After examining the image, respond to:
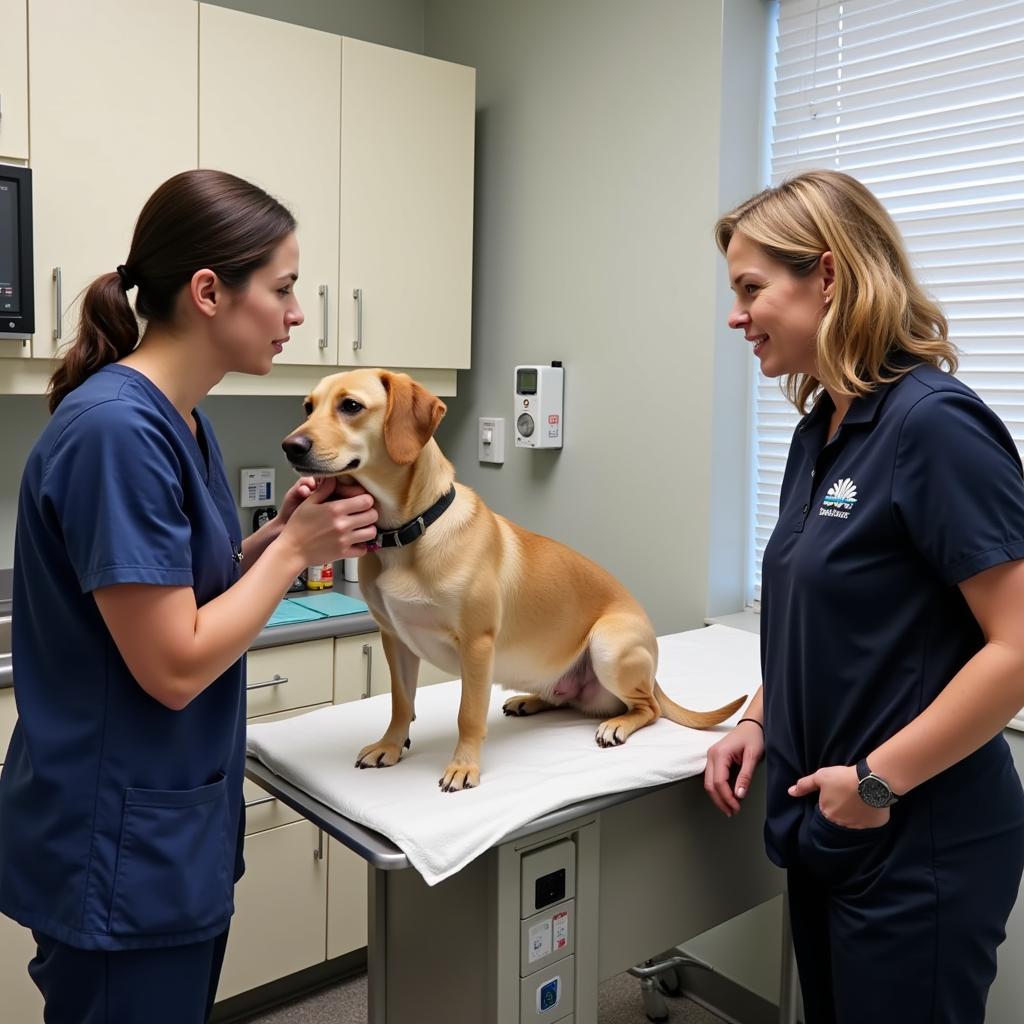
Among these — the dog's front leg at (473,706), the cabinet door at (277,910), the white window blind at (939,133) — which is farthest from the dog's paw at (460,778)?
the white window blind at (939,133)

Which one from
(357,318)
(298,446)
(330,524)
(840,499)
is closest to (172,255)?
(298,446)

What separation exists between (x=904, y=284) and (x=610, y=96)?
1661 mm

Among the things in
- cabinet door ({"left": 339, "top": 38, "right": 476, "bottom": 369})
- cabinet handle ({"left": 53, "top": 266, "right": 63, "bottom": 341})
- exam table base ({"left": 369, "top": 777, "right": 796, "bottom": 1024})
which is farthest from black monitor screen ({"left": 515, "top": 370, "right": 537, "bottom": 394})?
exam table base ({"left": 369, "top": 777, "right": 796, "bottom": 1024})

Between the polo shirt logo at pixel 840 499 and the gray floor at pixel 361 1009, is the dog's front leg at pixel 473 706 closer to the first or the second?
the polo shirt logo at pixel 840 499

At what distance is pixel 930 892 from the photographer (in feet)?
4.06

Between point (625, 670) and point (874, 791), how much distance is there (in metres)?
0.55

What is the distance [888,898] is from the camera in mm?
1263

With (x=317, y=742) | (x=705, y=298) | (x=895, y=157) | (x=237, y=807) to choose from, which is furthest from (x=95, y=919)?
(x=895, y=157)

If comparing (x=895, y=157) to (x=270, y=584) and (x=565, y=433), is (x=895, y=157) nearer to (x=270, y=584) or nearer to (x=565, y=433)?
(x=565, y=433)

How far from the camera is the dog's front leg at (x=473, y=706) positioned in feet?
4.83

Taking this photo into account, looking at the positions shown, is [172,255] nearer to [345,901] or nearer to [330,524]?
[330,524]

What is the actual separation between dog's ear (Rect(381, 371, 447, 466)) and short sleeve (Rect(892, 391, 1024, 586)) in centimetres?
61

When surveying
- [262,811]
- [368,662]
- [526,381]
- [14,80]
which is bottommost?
[262,811]

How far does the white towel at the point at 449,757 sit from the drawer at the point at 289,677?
72cm
